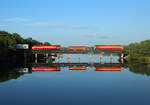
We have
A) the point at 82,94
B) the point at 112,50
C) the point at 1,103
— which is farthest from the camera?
the point at 112,50

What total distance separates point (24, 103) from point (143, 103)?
10.3 m

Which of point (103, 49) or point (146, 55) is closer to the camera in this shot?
point (146, 55)

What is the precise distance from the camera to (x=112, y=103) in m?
16.2

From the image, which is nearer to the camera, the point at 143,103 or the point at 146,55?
the point at 143,103

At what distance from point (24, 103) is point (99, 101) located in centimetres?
659

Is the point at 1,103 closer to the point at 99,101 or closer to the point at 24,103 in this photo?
the point at 24,103

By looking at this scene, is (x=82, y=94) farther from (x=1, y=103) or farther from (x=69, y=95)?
(x=1, y=103)

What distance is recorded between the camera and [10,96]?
60.6 ft

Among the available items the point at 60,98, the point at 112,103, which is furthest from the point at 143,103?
the point at 60,98

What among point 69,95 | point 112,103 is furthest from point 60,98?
point 112,103

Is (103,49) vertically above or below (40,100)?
above

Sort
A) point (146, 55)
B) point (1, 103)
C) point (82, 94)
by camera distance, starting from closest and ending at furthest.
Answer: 1. point (1, 103)
2. point (82, 94)
3. point (146, 55)

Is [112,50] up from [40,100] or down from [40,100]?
up

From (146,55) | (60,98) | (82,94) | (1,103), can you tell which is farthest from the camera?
(146,55)
